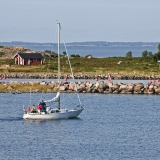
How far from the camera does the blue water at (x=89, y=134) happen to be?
40969 mm

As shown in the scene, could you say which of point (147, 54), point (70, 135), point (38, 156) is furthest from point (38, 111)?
point (147, 54)

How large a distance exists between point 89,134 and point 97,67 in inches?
2707

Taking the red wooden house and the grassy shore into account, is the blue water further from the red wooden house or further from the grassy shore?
the red wooden house

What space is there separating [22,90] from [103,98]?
1038 cm

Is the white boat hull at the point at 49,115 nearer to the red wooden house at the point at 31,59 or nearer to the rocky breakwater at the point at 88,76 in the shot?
the rocky breakwater at the point at 88,76

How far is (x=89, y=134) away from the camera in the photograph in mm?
48219

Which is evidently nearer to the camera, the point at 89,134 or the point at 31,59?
the point at 89,134

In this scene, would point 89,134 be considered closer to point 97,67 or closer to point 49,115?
point 49,115

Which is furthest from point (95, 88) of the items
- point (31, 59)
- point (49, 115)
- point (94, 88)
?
point (31, 59)

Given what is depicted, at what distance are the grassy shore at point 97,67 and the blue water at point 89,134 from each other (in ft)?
133

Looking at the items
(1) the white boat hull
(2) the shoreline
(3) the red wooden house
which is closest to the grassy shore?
(3) the red wooden house

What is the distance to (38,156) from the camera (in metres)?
39.9

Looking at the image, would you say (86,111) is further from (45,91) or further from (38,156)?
(38,156)

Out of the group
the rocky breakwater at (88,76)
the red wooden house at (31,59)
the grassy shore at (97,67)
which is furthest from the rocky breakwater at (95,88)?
the red wooden house at (31,59)
